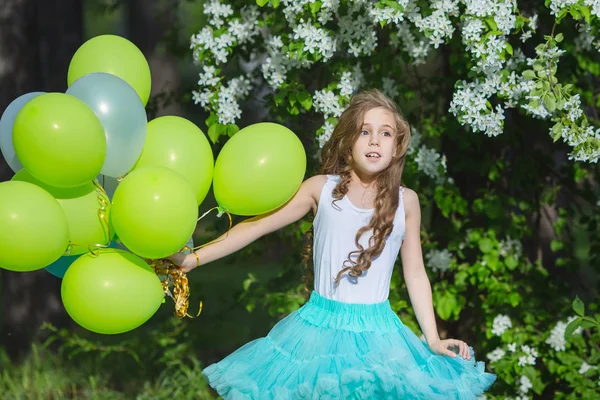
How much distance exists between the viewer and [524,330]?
3.94 meters

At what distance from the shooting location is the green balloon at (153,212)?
7.68 ft

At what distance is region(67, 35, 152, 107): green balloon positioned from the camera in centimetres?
272

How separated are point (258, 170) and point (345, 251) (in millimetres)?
434

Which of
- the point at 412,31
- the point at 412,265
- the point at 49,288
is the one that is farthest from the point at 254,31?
the point at 49,288

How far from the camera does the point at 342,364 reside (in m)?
2.56

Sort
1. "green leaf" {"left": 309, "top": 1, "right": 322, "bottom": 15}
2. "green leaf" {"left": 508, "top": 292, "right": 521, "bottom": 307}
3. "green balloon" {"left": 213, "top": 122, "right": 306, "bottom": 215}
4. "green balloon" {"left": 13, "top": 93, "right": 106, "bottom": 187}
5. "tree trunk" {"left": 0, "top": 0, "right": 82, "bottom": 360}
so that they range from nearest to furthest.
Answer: "green balloon" {"left": 13, "top": 93, "right": 106, "bottom": 187} < "green balloon" {"left": 213, "top": 122, "right": 306, "bottom": 215} < "green leaf" {"left": 309, "top": 1, "right": 322, "bottom": 15} < "green leaf" {"left": 508, "top": 292, "right": 521, "bottom": 307} < "tree trunk" {"left": 0, "top": 0, "right": 82, "bottom": 360}

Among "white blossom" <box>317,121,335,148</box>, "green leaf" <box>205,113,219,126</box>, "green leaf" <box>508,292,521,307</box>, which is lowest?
"green leaf" <box>508,292,521,307</box>

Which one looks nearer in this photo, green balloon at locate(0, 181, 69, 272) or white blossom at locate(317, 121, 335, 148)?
green balloon at locate(0, 181, 69, 272)

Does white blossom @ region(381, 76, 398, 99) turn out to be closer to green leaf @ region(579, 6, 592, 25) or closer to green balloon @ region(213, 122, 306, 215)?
green leaf @ region(579, 6, 592, 25)

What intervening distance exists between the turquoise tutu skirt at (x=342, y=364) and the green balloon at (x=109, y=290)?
362 mm

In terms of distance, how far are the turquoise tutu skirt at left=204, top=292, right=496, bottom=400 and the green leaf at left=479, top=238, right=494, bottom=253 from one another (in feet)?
3.94

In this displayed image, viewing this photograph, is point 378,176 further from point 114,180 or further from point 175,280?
point 114,180

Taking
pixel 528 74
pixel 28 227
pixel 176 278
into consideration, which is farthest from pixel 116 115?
pixel 528 74

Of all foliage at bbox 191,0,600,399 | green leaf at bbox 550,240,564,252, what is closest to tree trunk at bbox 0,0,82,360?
foliage at bbox 191,0,600,399
